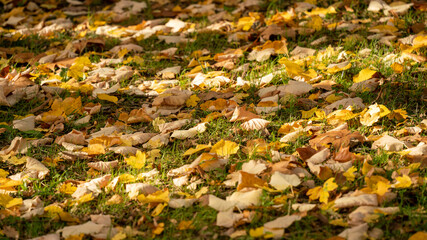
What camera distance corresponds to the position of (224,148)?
2.53 m

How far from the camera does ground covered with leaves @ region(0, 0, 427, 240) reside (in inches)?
81.0

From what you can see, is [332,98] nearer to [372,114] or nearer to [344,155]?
[372,114]

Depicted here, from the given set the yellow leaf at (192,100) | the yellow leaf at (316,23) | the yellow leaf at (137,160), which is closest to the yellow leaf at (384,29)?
the yellow leaf at (316,23)

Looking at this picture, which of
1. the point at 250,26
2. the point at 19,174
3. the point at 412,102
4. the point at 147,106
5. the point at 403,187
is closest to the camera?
the point at 403,187

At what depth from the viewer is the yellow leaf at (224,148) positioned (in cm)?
250

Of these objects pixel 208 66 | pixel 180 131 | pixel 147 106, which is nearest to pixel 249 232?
pixel 180 131

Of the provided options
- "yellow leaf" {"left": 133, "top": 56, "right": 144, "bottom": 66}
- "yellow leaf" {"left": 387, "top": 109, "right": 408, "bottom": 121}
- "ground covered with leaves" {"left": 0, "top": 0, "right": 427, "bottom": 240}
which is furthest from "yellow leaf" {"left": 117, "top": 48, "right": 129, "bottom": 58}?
"yellow leaf" {"left": 387, "top": 109, "right": 408, "bottom": 121}

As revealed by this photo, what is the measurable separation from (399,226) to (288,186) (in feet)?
1.56

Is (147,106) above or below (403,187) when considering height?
below

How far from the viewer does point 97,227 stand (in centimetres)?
202

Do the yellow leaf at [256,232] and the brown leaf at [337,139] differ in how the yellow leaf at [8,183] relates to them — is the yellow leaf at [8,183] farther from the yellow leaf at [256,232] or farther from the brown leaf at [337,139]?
the brown leaf at [337,139]

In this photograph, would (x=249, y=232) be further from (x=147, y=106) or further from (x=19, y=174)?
(x=147, y=106)

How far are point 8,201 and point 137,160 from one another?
2.02ft

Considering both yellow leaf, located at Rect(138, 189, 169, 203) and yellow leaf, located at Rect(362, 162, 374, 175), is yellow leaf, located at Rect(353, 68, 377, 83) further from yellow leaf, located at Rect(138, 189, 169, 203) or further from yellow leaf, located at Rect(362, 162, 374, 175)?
yellow leaf, located at Rect(138, 189, 169, 203)
